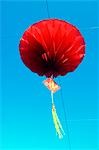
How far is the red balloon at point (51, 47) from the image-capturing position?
43.2m

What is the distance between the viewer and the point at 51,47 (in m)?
43.2

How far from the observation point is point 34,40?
142 feet

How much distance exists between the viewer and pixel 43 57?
142 feet

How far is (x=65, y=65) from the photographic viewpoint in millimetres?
43438

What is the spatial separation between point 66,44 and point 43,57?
0.37m

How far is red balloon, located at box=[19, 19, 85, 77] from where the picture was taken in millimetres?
43188

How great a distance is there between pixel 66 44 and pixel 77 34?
0.65 feet

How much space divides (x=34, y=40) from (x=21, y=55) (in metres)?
0.29

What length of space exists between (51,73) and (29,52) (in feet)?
1.36

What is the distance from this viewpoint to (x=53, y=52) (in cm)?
4325

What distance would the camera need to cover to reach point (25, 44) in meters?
43.4

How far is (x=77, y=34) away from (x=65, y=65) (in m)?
0.49

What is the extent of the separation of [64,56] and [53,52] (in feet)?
0.52

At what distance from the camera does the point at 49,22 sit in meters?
43.2
